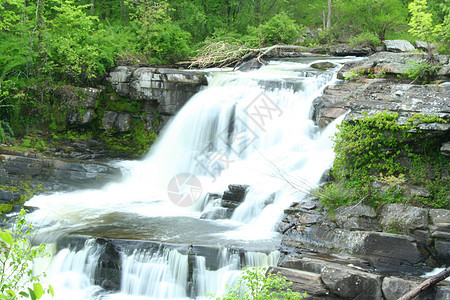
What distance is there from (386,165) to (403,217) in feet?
4.46

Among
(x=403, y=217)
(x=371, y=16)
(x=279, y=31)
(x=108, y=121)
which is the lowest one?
(x=403, y=217)

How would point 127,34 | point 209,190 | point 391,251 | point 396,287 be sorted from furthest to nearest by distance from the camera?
point 127,34, point 209,190, point 391,251, point 396,287

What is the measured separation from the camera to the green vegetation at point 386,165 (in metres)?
8.43

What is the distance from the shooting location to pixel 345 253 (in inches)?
302

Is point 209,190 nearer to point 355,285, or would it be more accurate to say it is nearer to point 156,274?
point 156,274

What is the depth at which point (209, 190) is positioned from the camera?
11.9m

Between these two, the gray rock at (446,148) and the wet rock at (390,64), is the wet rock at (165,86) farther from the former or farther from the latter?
the gray rock at (446,148)

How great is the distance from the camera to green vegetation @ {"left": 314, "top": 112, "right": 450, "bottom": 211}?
8.43 metres

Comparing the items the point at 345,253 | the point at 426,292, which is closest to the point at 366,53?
the point at 345,253

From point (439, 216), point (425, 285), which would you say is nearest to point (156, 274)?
point (425, 285)

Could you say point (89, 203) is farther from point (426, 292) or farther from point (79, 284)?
point (426, 292)

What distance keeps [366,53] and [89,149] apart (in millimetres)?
13249

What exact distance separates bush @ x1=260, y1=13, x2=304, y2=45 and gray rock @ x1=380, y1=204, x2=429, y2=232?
15.4 metres

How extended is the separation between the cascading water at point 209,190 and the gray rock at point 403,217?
2.00 m
